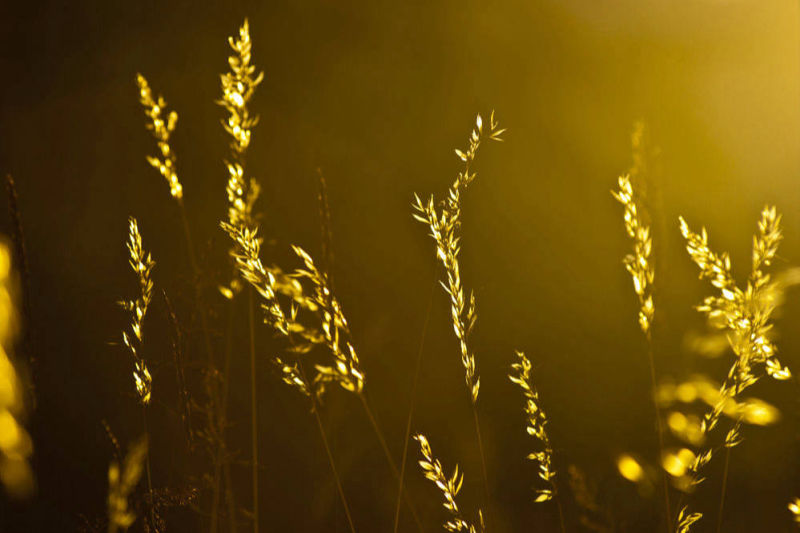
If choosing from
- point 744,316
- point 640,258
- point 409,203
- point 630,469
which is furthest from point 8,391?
point 630,469

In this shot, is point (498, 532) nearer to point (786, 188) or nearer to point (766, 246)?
point (766, 246)

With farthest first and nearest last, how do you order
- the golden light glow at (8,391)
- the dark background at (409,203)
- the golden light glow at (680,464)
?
the dark background at (409,203)
the golden light glow at (680,464)
the golden light glow at (8,391)

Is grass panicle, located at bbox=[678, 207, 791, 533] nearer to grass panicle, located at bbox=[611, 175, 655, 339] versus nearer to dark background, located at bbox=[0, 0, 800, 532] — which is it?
grass panicle, located at bbox=[611, 175, 655, 339]

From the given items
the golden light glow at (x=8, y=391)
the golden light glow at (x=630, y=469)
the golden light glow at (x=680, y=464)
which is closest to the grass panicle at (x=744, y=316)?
the golden light glow at (x=680, y=464)

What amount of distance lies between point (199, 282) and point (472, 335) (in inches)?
32.2

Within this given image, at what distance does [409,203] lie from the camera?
1440mm

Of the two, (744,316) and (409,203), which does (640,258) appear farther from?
(409,203)

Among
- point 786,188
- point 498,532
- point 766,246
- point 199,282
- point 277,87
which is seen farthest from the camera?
point 786,188

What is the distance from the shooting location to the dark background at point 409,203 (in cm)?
127

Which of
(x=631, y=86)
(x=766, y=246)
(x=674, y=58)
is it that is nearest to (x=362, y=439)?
(x=766, y=246)

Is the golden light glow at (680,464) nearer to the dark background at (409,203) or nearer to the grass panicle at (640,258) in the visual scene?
the grass panicle at (640,258)

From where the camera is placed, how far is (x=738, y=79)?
1526mm

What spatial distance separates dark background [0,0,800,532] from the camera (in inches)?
49.9

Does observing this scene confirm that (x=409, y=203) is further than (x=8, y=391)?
Yes
